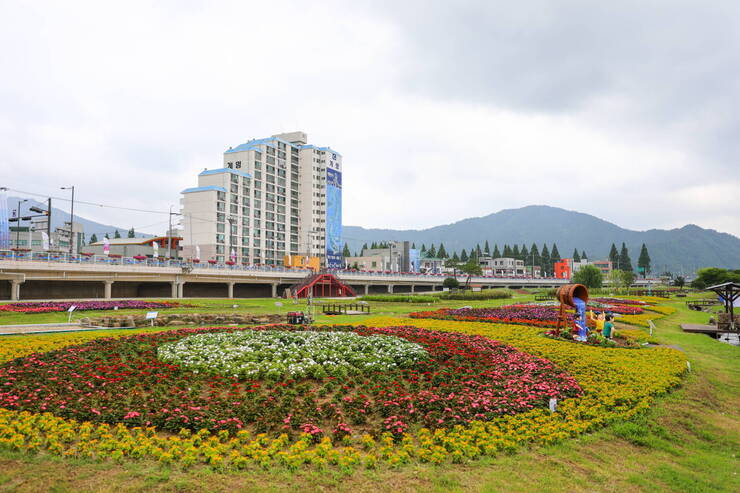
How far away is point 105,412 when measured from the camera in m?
8.58

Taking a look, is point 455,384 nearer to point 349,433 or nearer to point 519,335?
point 349,433

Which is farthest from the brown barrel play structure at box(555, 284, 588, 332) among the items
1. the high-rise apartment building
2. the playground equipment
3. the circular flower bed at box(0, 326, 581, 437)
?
the high-rise apartment building

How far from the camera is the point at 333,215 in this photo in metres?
112

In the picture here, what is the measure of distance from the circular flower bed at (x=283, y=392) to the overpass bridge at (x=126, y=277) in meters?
29.9

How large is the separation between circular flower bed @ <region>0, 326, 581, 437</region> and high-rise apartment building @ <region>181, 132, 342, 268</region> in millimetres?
71402

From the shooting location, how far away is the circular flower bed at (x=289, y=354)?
11.7 m

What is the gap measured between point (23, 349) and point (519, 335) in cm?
1761

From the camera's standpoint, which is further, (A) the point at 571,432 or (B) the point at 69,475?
(A) the point at 571,432

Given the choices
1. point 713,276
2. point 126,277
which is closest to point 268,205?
point 126,277

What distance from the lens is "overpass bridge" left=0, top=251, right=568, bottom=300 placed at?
3797 centimetres

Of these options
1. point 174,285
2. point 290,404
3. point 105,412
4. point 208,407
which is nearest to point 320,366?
point 290,404

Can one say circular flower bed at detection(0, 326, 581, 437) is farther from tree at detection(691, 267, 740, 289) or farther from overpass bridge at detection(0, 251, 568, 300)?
tree at detection(691, 267, 740, 289)

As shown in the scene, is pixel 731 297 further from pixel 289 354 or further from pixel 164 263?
pixel 164 263

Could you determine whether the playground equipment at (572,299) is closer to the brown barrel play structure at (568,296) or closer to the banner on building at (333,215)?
the brown barrel play structure at (568,296)
